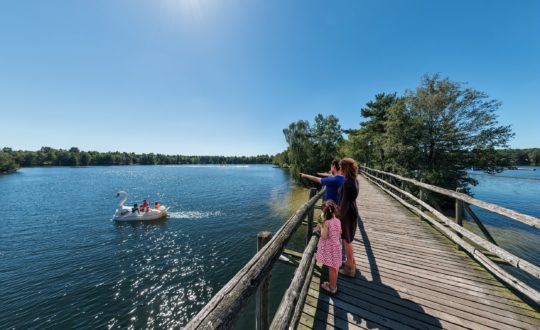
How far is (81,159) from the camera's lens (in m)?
102

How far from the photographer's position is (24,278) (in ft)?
26.8

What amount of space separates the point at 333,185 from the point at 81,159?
456ft

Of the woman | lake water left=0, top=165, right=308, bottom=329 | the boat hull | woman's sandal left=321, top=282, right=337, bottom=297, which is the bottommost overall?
lake water left=0, top=165, right=308, bottom=329

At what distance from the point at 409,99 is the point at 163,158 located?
5872 inches

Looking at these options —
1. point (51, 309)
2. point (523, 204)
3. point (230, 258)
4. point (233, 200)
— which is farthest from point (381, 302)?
point (523, 204)

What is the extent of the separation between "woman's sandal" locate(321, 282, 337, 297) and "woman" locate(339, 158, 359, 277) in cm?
61

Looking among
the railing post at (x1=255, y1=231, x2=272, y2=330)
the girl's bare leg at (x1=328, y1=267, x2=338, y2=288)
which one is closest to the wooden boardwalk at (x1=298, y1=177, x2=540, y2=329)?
the girl's bare leg at (x1=328, y1=267, x2=338, y2=288)

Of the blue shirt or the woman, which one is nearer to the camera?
the woman

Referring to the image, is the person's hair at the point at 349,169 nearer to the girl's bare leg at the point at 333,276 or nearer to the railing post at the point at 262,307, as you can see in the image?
the girl's bare leg at the point at 333,276

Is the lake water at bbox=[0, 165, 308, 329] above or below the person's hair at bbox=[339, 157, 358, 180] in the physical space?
below

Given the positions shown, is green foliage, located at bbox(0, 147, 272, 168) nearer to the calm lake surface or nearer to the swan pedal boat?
the swan pedal boat

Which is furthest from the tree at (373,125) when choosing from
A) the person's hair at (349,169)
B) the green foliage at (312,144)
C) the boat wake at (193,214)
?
the person's hair at (349,169)

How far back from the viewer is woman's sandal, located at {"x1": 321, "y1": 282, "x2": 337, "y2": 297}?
3.13m

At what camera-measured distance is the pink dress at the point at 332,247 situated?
10.2 feet
